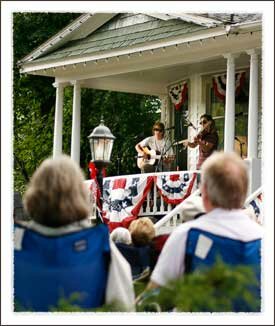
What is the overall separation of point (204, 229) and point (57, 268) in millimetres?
624

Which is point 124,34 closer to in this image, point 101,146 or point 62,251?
point 101,146

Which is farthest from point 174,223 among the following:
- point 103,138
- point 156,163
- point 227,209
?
point 227,209

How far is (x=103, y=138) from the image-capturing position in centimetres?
863

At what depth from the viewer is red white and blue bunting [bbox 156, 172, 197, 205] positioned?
11531 mm

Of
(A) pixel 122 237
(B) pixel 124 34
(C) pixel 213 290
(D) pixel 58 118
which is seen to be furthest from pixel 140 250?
(D) pixel 58 118

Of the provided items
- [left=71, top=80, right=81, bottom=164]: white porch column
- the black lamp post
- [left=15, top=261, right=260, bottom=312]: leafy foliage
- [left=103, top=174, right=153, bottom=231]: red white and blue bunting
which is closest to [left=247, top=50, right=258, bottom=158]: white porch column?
[left=103, top=174, right=153, bottom=231]: red white and blue bunting

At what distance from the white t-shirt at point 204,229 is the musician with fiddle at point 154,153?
934cm

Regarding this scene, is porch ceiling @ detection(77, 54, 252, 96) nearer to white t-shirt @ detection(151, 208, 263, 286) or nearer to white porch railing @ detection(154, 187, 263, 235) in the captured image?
white porch railing @ detection(154, 187, 263, 235)

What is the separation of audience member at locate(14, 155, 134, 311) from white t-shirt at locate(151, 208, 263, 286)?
0.15 metres

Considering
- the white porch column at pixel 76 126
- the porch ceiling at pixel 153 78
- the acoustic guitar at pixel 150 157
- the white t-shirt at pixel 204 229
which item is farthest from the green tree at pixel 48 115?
the white t-shirt at pixel 204 229

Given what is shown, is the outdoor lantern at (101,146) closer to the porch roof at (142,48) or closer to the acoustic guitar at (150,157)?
the porch roof at (142,48)

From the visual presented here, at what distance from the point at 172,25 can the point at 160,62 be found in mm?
602

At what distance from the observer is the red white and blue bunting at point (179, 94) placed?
1495cm

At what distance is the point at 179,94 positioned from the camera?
15.1 m
